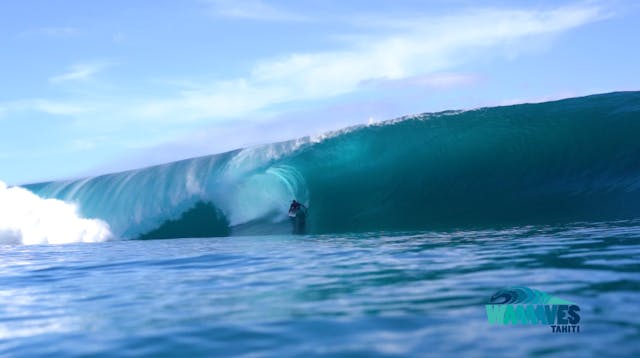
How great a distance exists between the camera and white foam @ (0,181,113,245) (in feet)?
69.7

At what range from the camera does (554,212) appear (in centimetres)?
1497

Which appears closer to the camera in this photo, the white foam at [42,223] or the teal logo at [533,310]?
the teal logo at [533,310]

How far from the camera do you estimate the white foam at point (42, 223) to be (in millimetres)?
21234

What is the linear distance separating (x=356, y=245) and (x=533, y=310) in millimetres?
5838

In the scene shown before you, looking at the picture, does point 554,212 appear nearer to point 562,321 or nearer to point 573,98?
point 573,98

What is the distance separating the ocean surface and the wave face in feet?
0.16

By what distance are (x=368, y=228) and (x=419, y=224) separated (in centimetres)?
129

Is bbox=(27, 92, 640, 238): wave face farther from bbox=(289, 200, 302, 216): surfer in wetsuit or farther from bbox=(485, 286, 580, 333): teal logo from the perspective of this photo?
bbox=(485, 286, 580, 333): teal logo

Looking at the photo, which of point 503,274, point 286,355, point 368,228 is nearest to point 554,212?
point 368,228

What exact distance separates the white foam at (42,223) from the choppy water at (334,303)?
13.2 m

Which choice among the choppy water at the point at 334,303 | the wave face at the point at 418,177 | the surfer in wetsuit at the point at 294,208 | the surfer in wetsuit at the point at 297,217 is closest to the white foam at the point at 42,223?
the wave face at the point at 418,177

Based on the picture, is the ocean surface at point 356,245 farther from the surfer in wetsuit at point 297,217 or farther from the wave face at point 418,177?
the surfer in wetsuit at point 297,217

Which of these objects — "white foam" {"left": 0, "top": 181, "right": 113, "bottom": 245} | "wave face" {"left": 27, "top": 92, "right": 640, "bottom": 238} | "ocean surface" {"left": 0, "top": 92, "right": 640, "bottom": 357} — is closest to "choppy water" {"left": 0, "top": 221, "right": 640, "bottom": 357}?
"ocean surface" {"left": 0, "top": 92, "right": 640, "bottom": 357}

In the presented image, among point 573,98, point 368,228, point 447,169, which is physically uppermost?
point 573,98
